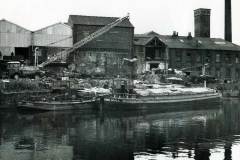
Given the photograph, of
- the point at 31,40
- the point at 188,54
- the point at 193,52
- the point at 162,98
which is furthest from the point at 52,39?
the point at 193,52

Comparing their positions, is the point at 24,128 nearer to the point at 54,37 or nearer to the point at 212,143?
the point at 212,143

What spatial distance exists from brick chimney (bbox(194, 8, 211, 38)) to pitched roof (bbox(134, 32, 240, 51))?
238 centimetres

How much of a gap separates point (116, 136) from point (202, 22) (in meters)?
61.4

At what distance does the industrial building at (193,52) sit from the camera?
7681cm

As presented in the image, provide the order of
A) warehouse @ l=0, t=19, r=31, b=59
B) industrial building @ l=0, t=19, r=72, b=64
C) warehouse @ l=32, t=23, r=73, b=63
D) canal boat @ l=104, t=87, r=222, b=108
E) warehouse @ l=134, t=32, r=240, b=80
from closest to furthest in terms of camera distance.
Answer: canal boat @ l=104, t=87, r=222, b=108, warehouse @ l=0, t=19, r=31, b=59, industrial building @ l=0, t=19, r=72, b=64, warehouse @ l=32, t=23, r=73, b=63, warehouse @ l=134, t=32, r=240, b=80

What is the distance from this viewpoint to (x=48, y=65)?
209 feet

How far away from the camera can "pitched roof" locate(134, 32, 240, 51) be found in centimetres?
7787

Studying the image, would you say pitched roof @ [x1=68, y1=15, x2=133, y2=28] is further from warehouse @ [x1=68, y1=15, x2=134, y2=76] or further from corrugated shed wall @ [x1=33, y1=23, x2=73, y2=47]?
corrugated shed wall @ [x1=33, y1=23, x2=73, y2=47]

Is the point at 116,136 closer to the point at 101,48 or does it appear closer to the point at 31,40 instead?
the point at 31,40

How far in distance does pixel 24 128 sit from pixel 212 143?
15.9 meters

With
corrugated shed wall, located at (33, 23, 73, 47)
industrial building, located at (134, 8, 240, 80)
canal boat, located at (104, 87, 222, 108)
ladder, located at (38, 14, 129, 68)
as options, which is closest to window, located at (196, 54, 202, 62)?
industrial building, located at (134, 8, 240, 80)

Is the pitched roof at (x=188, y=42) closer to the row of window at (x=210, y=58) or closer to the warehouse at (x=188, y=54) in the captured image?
the warehouse at (x=188, y=54)

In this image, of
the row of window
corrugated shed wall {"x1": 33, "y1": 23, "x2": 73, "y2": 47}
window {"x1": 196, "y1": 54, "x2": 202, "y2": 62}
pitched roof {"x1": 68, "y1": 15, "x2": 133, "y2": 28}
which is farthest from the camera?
window {"x1": 196, "y1": 54, "x2": 202, "y2": 62}

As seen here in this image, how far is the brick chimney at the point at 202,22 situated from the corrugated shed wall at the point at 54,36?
31.3 meters
